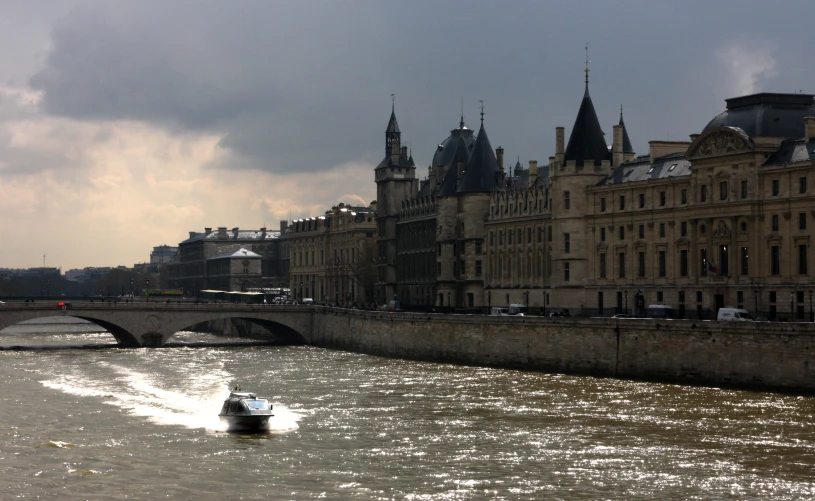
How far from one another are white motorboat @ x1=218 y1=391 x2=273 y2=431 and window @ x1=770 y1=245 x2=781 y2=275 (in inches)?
1502

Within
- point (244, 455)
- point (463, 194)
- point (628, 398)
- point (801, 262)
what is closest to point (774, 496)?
point (244, 455)

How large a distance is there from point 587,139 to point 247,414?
5581cm

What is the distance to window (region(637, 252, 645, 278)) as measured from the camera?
10231cm

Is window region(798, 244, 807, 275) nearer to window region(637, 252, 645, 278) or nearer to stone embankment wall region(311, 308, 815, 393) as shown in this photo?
stone embankment wall region(311, 308, 815, 393)

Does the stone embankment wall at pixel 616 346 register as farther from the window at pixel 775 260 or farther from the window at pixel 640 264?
the window at pixel 640 264

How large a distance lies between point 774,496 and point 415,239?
10678 centimetres

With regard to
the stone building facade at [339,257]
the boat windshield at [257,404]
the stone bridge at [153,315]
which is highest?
the stone building facade at [339,257]

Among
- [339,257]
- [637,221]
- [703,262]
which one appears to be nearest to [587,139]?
[637,221]

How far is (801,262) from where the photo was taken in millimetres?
87562

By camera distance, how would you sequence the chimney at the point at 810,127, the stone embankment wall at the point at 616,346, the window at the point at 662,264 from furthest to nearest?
the window at the point at 662,264 < the chimney at the point at 810,127 < the stone embankment wall at the point at 616,346

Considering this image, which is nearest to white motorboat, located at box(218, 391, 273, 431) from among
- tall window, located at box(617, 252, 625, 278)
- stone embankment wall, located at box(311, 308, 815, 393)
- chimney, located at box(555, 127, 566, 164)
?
stone embankment wall, located at box(311, 308, 815, 393)

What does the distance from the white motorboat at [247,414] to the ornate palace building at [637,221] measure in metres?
36.0

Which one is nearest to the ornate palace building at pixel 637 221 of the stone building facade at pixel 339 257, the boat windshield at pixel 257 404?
the stone building facade at pixel 339 257

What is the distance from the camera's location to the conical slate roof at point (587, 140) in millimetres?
111188
